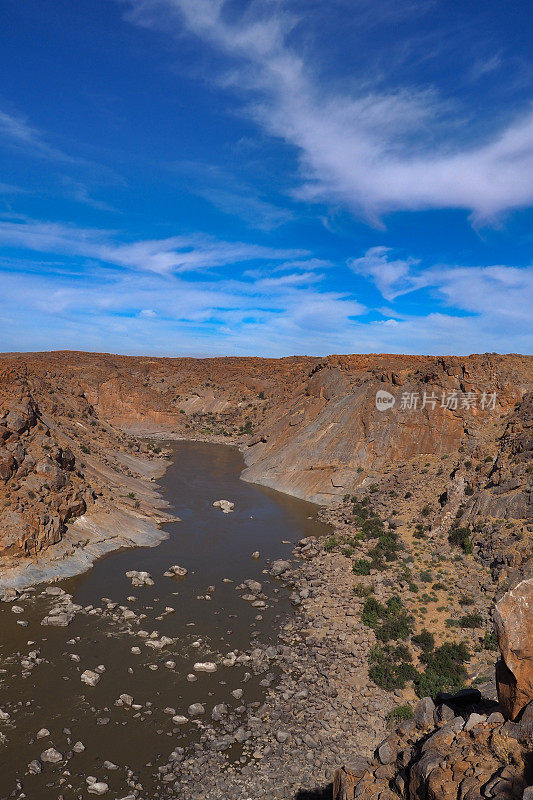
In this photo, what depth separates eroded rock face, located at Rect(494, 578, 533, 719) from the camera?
698 cm

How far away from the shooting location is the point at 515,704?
7035 millimetres

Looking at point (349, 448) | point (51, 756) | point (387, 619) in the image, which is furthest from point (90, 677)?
point (349, 448)

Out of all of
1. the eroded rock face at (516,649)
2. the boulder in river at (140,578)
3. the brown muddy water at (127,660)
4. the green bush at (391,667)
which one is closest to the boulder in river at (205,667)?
the brown muddy water at (127,660)

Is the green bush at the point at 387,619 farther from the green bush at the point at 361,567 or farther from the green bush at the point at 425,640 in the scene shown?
the green bush at the point at 361,567

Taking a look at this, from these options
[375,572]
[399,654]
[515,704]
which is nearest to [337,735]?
[399,654]

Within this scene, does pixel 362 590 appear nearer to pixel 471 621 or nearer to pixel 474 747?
pixel 471 621

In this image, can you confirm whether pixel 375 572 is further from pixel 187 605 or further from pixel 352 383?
pixel 352 383

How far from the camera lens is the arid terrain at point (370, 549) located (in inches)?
309

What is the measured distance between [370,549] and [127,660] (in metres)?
15.3

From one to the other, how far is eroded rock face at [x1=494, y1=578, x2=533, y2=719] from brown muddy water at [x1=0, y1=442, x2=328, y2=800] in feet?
30.8

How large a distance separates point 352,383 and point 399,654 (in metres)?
33.3

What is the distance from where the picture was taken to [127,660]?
1684cm

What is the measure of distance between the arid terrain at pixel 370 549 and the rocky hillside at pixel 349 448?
131 millimetres

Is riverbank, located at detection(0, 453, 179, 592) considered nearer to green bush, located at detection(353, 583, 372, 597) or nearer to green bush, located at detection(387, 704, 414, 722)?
green bush, located at detection(353, 583, 372, 597)
